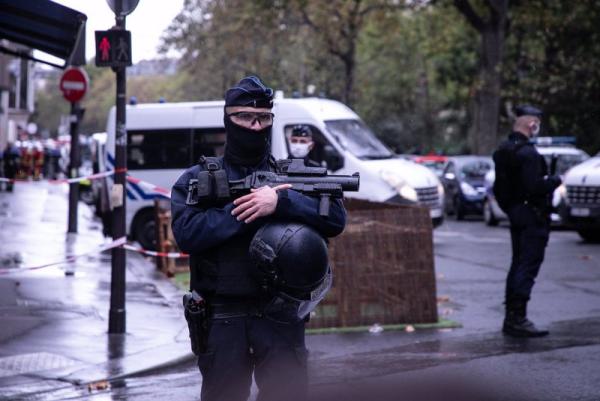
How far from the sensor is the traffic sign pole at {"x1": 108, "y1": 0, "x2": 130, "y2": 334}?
35.1 ft

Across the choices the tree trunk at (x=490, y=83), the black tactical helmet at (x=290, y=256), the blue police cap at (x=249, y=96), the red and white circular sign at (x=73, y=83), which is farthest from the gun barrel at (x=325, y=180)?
the tree trunk at (x=490, y=83)

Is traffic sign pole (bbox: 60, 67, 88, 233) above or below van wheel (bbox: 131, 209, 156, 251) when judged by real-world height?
above

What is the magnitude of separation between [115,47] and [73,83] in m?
10.9

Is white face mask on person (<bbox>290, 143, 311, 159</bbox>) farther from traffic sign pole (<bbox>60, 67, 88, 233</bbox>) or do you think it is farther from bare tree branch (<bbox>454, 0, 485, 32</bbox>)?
bare tree branch (<bbox>454, 0, 485, 32</bbox>)

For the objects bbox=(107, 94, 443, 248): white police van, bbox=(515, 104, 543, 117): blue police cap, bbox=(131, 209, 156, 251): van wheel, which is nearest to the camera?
bbox=(515, 104, 543, 117): blue police cap

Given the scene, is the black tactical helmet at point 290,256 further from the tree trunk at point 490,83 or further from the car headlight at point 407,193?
the tree trunk at point 490,83

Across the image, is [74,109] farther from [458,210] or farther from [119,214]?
[458,210]

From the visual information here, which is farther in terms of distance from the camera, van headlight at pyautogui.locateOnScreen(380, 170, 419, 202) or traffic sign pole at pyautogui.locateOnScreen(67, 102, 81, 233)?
traffic sign pole at pyautogui.locateOnScreen(67, 102, 81, 233)

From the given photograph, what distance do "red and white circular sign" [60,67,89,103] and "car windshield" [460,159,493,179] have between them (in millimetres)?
13356

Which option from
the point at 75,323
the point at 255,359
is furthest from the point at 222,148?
the point at 255,359

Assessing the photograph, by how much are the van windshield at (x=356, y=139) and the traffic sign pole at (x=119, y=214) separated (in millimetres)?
9521

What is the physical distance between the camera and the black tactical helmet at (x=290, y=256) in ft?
16.1

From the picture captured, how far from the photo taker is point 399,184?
19656 mm

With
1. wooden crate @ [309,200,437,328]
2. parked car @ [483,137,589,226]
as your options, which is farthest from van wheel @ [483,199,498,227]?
wooden crate @ [309,200,437,328]
